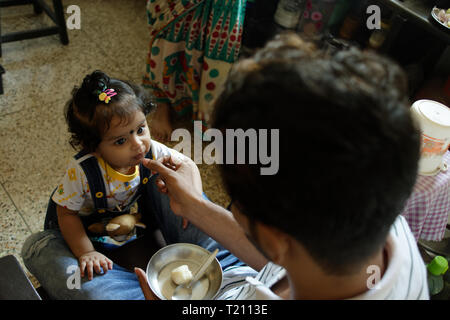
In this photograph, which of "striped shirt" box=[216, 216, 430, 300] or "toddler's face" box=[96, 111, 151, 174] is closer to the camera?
"striped shirt" box=[216, 216, 430, 300]

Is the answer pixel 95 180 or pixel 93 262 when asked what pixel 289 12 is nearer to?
pixel 95 180

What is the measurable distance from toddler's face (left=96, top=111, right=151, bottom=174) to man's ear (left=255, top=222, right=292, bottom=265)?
582 millimetres

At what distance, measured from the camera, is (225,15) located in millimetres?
1540

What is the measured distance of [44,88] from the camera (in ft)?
6.73

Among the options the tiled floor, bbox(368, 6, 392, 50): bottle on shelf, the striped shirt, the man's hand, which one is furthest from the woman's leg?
bbox(368, 6, 392, 50): bottle on shelf

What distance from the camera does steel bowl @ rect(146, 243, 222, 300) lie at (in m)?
0.88

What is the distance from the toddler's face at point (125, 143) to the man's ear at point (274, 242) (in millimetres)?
582

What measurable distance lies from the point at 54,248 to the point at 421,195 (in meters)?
0.99

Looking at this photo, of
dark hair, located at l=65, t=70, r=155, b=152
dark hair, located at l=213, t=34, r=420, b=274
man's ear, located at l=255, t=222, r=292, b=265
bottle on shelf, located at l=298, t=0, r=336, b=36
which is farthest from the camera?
bottle on shelf, located at l=298, t=0, r=336, b=36

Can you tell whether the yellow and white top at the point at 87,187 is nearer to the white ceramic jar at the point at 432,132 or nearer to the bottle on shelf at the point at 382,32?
the white ceramic jar at the point at 432,132

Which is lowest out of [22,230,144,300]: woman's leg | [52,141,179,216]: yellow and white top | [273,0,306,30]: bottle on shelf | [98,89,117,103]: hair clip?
[22,230,144,300]: woman's leg

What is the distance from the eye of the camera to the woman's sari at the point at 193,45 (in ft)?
5.11

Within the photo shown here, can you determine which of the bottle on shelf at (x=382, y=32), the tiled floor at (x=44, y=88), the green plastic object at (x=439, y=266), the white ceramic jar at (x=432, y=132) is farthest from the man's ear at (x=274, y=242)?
the bottle on shelf at (x=382, y=32)

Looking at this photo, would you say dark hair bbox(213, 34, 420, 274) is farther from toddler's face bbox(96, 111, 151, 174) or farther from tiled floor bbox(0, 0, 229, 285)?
tiled floor bbox(0, 0, 229, 285)
